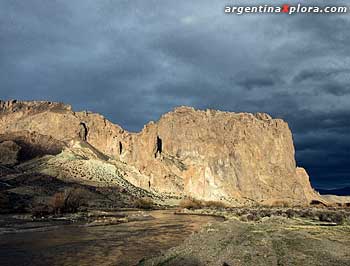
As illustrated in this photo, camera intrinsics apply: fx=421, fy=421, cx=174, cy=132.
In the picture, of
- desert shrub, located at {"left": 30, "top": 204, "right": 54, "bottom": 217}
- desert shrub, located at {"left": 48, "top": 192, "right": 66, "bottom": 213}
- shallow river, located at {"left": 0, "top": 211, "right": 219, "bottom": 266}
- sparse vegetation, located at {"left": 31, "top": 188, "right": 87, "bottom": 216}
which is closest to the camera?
shallow river, located at {"left": 0, "top": 211, "right": 219, "bottom": 266}

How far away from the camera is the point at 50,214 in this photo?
3071 inches

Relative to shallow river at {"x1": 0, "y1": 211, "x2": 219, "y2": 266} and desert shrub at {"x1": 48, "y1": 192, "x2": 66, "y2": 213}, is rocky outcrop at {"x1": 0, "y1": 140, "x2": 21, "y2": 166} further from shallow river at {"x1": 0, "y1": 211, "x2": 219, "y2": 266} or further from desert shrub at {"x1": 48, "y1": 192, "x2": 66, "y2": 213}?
shallow river at {"x1": 0, "y1": 211, "x2": 219, "y2": 266}

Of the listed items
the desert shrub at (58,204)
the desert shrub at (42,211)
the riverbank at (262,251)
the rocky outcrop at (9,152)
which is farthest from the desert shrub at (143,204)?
the riverbank at (262,251)

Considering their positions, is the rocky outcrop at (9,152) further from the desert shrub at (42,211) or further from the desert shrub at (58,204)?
the desert shrub at (42,211)

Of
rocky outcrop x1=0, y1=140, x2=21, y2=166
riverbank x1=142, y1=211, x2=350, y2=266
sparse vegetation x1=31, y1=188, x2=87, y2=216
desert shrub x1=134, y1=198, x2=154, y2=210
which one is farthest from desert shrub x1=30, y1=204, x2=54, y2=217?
rocky outcrop x1=0, y1=140, x2=21, y2=166

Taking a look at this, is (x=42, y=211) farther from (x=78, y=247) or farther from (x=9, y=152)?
(x=9, y=152)

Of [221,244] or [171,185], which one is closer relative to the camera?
[221,244]

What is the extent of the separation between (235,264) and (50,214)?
60151 mm

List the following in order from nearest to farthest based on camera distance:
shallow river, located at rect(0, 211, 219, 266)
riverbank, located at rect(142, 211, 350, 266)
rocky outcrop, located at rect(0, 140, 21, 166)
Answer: riverbank, located at rect(142, 211, 350, 266), shallow river, located at rect(0, 211, 219, 266), rocky outcrop, located at rect(0, 140, 21, 166)

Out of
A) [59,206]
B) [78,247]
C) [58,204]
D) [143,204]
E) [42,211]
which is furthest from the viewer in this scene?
[143,204]

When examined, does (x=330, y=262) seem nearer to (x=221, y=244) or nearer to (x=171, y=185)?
(x=221, y=244)

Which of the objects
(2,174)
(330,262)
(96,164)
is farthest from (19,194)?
(330,262)

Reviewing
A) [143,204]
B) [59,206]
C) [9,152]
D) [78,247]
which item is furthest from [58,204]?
[9,152]

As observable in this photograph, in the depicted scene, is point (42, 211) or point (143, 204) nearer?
point (42, 211)
